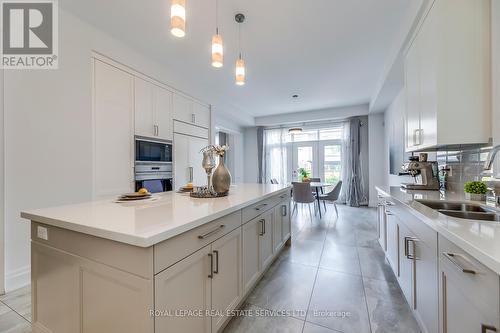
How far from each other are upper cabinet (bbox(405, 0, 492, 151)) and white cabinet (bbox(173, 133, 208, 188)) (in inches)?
133

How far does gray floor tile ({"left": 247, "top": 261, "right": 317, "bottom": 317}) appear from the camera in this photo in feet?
5.47

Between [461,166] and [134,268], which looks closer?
[134,268]

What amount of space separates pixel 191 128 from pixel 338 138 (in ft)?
14.4

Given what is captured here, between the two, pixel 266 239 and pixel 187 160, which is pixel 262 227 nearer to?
pixel 266 239

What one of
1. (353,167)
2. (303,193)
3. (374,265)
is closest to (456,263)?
(374,265)

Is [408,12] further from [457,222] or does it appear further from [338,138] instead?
[338,138]

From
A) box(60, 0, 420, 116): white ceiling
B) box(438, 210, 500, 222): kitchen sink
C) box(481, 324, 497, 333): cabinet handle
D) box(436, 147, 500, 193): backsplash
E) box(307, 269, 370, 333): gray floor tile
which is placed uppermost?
box(60, 0, 420, 116): white ceiling

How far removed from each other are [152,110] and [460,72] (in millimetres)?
3450

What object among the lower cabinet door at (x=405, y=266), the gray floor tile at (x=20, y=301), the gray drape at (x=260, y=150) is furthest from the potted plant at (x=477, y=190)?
the gray drape at (x=260, y=150)

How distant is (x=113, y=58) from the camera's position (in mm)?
2615

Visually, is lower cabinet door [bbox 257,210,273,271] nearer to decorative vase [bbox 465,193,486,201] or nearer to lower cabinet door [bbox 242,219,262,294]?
lower cabinet door [bbox 242,219,262,294]

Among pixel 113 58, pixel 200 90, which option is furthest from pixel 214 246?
pixel 200 90

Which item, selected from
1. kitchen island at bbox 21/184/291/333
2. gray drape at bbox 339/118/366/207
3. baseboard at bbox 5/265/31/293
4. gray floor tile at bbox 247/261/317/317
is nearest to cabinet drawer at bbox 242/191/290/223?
kitchen island at bbox 21/184/291/333

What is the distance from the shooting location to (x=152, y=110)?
3.14 metres
